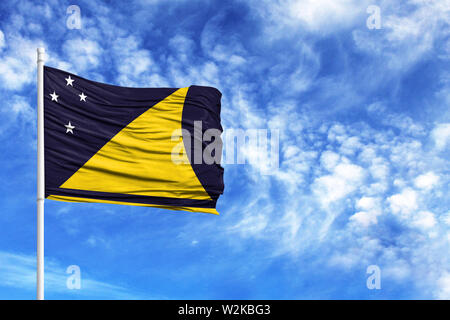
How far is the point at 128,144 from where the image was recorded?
13609 mm

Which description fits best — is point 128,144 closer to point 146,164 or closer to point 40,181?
point 146,164

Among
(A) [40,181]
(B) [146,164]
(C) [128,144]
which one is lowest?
(A) [40,181]

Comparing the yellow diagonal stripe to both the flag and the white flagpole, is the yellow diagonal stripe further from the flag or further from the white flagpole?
the white flagpole

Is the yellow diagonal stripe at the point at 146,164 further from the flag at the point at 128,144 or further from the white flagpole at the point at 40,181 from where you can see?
the white flagpole at the point at 40,181

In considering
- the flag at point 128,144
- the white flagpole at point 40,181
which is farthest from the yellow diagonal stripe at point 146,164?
the white flagpole at point 40,181

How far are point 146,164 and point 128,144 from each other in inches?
29.8

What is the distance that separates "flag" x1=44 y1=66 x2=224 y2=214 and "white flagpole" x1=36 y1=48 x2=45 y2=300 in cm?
27

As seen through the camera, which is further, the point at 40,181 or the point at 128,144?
the point at 128,144

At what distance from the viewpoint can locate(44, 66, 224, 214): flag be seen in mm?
12289

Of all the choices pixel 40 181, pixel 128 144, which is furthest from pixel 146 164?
pixel 40 181

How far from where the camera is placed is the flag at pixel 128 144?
1229 centimetres
